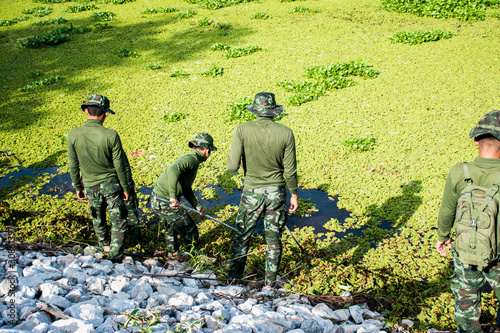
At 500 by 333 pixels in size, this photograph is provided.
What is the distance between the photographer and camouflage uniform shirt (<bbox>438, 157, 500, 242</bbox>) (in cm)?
303

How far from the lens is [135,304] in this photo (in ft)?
11.9

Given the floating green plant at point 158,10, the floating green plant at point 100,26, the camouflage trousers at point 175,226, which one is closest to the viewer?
the camouflage trousers at point 175,226

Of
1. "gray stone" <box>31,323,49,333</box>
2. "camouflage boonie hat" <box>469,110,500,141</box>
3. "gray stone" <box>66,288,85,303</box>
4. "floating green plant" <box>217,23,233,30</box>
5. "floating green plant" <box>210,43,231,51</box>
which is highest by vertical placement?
"floating green plant" <box>217,23,233,30</box>

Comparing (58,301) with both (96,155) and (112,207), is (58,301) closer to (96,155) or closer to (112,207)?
(112,207)

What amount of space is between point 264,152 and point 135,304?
2.09 metres

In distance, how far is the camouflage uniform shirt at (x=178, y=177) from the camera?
4656mm

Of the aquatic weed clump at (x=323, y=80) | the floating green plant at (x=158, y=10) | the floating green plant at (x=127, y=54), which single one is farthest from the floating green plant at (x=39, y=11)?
the aquatic weed clump at (x=323, y=80)

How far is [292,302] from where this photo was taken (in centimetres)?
398

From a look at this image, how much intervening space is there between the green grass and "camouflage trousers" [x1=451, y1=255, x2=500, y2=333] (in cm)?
50

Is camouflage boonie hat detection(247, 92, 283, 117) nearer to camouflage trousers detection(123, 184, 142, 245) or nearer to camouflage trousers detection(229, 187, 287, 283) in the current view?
camouflage trousers detection(229, 187, 287, 283)

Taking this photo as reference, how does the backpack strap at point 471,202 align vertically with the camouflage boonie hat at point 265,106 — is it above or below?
below

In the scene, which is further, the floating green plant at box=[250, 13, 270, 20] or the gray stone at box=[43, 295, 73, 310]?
the floating green plant at box=[250, 13, 270, 20]

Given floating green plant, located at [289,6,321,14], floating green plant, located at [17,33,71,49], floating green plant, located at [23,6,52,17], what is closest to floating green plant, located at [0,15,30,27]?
floating green plant, located at [23,6,52,17]

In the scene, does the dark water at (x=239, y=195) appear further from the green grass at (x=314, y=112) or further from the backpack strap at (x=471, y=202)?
the backpack strap at (x=471, y=202)
